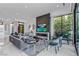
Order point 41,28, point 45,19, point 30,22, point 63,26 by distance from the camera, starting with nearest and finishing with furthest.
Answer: point 30,22 → point 63,26 → point 41,28 → point 45,19


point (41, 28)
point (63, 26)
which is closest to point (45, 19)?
point (41, 28)

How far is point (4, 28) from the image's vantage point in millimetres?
9969

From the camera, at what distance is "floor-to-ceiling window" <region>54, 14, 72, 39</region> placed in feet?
32.2

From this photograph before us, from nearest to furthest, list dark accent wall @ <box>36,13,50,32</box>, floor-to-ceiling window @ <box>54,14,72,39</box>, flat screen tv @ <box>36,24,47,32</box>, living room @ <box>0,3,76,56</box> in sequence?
living room @ <box>0,3,76,56</box>
floor-to-ceiling window @ <box>54,14,72,39</box>
flat screen tv @ <box>36,24,47,32</box>
dark accent wall @ <box>36,13,50,32</box>

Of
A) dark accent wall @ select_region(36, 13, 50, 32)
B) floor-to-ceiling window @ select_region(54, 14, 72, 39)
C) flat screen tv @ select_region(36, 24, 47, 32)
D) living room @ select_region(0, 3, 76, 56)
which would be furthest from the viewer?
dark accent wall @ select_region(36, 13, 50, 32)

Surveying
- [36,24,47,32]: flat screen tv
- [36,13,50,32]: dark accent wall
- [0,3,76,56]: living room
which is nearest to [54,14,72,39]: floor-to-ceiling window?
[0,3,76,56]: living room

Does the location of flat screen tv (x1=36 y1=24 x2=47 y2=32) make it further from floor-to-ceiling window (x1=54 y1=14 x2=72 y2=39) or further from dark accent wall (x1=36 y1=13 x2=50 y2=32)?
floor-to-ceiling window (x1=54 y1=14 x2=72 y2=39)

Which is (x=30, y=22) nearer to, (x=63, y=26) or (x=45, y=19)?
(x=45, y=19)

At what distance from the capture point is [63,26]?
34.4 ft

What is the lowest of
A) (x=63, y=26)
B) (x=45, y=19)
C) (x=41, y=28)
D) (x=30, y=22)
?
(x=41, y=28)

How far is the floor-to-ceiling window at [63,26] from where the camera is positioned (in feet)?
32.2

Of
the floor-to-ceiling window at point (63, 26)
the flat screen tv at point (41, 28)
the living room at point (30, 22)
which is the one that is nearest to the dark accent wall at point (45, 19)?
the living room at point (30, 22)

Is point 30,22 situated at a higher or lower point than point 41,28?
higher

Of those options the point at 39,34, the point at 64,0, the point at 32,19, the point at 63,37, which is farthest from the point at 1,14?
the point at 64,0
